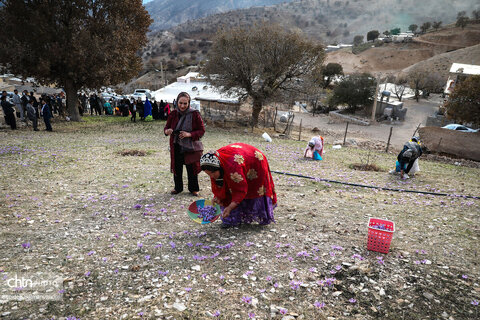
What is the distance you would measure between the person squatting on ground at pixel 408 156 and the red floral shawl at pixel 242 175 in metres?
Result: 6.20

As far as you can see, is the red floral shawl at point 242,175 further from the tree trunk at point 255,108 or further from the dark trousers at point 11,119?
the tree trunk at point 255,108

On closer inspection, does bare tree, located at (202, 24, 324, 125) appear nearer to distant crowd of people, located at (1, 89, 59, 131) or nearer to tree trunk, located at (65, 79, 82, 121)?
tree trunk, located at (65, 79, 82, 121)

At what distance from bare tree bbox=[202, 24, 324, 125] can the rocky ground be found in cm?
1642

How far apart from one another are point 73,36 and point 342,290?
19.6 m

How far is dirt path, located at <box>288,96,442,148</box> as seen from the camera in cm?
2560

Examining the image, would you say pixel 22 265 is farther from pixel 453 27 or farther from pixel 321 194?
pixel 453 27

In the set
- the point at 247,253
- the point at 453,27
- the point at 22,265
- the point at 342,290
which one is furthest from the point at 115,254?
the point at 453,27

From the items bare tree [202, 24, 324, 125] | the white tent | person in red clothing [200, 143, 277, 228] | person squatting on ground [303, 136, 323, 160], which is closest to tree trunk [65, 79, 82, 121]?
bare tree [202, 24, 324, 125]

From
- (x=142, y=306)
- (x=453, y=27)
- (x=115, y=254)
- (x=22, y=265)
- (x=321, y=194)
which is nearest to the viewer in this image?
(x=142, y=306)

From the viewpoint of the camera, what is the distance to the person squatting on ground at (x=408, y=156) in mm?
9047

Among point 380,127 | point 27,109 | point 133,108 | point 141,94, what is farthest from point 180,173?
point 141,94

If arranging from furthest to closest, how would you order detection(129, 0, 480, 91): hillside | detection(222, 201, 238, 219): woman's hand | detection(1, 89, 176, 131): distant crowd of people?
detection(129, 0, 480, 91): hillside < detection(1, 89, 176, 131): distant crowd of people < detection(222, 201, 238, 219): woman's hand

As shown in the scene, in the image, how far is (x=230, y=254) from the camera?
14.4 feet

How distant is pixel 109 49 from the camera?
18094 mm
